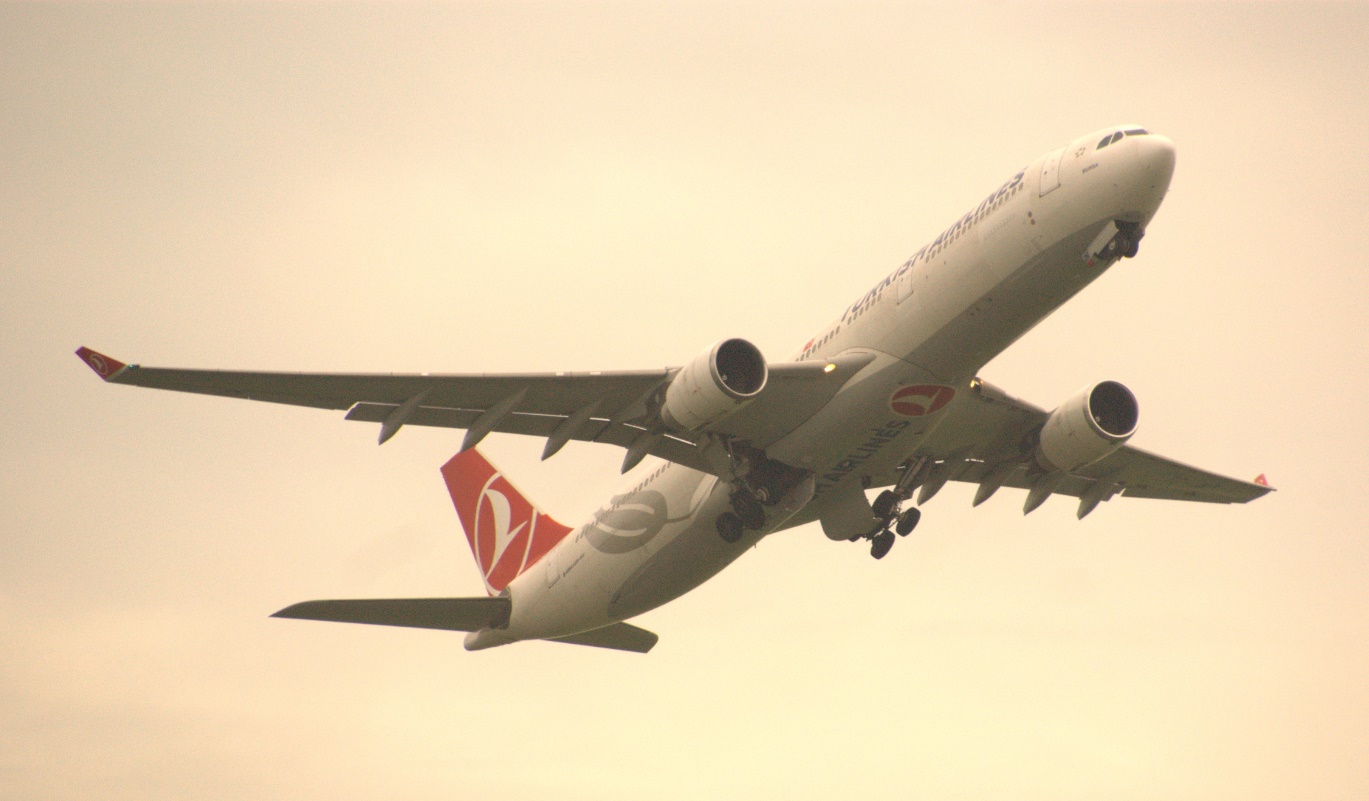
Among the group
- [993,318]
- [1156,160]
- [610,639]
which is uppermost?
[1156,160]

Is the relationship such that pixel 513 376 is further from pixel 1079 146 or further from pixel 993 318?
pixel 1079 146

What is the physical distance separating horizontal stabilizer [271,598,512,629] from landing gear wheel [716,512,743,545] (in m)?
8.21

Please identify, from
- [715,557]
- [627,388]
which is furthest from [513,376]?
[715,557]

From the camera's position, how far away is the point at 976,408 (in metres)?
29.2

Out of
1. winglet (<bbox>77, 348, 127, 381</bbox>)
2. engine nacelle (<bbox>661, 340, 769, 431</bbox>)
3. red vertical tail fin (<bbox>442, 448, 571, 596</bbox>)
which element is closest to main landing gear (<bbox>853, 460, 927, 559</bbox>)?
engine nacelle (<bbox>661, 340, 769, 431</bbox>)

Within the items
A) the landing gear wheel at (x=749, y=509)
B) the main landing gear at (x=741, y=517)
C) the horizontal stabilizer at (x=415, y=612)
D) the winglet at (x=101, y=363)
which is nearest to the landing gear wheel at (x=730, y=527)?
the main landing gear at (x=741, y=517)

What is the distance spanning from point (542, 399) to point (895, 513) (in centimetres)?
867

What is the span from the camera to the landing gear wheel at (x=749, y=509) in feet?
90.9

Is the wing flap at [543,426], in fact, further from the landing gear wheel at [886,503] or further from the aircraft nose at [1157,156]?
the aircraft nose at [1157,156]

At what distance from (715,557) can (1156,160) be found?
12.3 metres

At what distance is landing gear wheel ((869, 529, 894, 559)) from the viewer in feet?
99.3

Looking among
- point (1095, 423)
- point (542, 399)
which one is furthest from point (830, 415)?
point (1095, 423)

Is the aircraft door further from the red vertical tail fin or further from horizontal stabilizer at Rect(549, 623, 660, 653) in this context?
horizontal stabilizer at Rect(549, 623, 660, 653)

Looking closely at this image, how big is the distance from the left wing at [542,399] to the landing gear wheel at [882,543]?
442 cm
